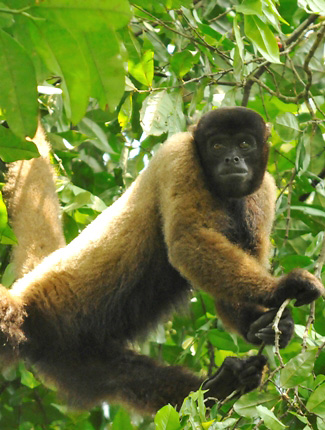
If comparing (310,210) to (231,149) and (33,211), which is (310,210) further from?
(33,211)

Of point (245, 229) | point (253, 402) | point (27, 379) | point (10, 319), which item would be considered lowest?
point (27, 379)

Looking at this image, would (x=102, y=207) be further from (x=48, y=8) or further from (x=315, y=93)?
(x=48, y=8)

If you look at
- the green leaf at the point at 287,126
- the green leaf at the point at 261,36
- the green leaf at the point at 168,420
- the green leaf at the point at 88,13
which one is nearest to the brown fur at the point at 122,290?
the green leaf at the point at 287,126

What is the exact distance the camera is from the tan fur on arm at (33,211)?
4.99m

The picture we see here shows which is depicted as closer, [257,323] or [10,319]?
[257,323]

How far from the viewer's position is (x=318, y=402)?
2920mm

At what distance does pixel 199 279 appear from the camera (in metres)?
4.08

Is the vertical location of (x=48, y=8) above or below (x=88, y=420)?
above

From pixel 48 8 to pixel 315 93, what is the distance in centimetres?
383

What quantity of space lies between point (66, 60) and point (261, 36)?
5.21 feet

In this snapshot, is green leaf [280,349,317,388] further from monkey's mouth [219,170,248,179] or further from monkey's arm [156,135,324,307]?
monkey's mouth [219,170,248,179]

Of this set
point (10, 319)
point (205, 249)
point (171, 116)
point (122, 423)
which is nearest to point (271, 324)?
point (205, 249)

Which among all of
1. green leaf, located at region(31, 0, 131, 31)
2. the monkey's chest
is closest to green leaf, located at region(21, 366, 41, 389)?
the monkey's chest

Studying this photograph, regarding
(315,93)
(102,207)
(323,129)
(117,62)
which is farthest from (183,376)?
(117,62)
